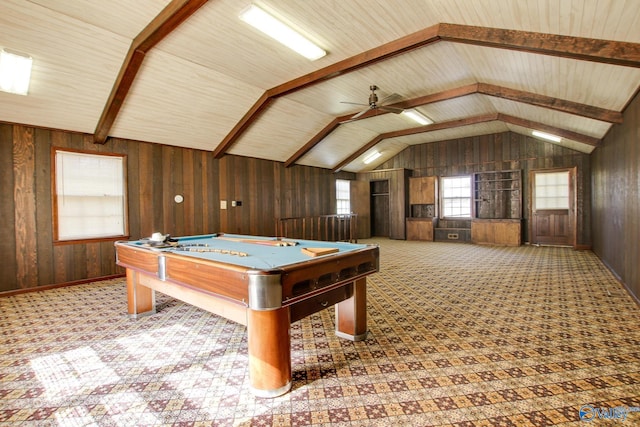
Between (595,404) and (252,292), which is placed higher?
(252,292)

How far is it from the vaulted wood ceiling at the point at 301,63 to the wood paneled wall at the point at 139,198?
0.34 metres

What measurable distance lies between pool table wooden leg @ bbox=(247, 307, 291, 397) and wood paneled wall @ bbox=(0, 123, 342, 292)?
489cm

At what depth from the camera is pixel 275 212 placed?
851 cm

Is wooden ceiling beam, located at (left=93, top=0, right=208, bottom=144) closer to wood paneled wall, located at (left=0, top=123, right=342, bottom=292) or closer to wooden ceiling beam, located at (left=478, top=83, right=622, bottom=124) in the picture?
wood paneled wall, located at (left=0, top=123, right=342, bottom=292)

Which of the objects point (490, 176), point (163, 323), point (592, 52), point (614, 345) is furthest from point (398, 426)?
point (490, 176)

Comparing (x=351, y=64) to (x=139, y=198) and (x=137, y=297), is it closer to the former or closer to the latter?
(x=137, y=297)

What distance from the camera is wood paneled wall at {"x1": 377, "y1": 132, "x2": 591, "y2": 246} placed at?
769 cm

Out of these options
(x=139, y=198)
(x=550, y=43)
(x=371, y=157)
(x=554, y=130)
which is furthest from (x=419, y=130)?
(x=139, y=198)

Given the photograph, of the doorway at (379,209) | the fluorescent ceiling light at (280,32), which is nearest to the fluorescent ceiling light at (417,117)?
the fluorescent ceiling light at (280,32)

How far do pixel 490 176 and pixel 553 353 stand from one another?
8188 mm

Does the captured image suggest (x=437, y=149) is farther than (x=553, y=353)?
Yes

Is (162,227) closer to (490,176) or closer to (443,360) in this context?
(443,360)

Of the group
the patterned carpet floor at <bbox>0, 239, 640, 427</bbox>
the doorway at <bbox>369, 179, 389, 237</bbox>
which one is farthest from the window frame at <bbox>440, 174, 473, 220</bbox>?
the patterned carpet floor at <bbox>0, 239, 640, 427</bbox>

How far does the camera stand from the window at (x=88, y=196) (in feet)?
16.2
